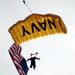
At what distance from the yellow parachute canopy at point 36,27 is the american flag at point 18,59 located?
95 centimetres

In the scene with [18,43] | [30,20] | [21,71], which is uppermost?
[30,20]

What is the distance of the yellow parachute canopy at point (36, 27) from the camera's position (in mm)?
26984

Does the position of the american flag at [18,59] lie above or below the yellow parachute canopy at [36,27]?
below

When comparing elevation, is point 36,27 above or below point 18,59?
above

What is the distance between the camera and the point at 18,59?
90.1 feet

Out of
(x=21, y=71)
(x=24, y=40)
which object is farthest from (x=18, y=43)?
(x=21, y=71)

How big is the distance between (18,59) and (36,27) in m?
3.04

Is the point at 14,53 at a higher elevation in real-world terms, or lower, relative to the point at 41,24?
lower

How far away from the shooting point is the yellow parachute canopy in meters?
27.0

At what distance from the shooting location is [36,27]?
90.2ft

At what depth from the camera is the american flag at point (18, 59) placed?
26922 mm

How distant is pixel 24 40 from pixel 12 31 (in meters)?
1.27

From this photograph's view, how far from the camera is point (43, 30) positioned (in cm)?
2758

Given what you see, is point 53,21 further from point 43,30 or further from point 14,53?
point 14,53
